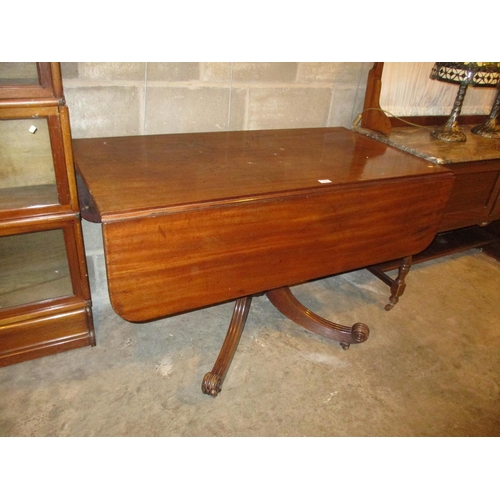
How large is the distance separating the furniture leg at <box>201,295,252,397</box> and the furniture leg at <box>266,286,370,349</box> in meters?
0.17

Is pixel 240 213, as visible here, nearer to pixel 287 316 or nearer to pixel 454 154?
pixel 287 316

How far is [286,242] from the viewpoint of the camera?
1.22 m

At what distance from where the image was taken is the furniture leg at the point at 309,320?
166 cm

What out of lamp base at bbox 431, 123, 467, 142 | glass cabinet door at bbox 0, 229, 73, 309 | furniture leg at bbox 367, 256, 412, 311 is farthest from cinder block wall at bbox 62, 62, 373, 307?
furniture leg at bbox 367, 256, 412, 311

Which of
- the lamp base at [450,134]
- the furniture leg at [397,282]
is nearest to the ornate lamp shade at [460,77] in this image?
the lamp base at [450,134]

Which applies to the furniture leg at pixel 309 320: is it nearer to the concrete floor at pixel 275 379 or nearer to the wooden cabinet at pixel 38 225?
the concrete floor at pixel 275 379

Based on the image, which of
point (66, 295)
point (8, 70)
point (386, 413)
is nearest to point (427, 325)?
point (386, 413)

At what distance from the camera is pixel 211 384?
1393 millimetres

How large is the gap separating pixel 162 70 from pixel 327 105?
0.80 m

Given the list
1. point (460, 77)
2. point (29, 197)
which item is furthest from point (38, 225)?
point (460, 77)

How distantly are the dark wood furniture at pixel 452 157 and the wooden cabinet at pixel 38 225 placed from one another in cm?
131

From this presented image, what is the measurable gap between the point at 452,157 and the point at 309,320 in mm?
882

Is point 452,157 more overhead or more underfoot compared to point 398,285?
more overhead

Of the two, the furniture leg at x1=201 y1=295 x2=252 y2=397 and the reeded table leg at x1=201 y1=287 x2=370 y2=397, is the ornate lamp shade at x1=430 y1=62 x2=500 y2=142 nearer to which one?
the reeded table leg at x1=201 y1=287 x2=370 y2=397
